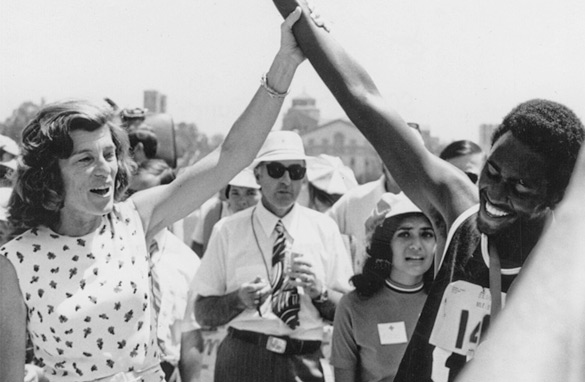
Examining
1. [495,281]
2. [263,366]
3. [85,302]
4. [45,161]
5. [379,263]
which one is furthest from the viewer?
[263,366]

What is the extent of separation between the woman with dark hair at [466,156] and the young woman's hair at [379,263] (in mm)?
751

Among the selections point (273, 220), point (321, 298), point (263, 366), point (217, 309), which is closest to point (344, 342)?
point (321, 298)

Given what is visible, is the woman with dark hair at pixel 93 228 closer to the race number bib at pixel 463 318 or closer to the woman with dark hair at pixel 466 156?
the race number bib at pixel 463 318

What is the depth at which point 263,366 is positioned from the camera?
369cm

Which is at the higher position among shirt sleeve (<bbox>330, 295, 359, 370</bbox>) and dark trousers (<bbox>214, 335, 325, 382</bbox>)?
shirt sleeve (<bbox>330, 295, 359, 370</bbox>)

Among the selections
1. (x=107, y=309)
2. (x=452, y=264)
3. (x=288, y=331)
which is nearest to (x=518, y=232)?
(x=452, y=264)

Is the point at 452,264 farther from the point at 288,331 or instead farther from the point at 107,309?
the point at 288,331

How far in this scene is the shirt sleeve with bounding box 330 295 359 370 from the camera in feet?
11.2

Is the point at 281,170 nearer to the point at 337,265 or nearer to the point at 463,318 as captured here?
the point at 337,265

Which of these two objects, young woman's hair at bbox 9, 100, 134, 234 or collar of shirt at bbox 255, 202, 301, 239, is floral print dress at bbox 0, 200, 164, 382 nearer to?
young woman's hair at bbox 9, 100, 134, 234

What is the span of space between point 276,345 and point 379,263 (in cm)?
63

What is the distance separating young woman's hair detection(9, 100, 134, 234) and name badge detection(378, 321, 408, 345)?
1.51m

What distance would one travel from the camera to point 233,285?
3.83 m

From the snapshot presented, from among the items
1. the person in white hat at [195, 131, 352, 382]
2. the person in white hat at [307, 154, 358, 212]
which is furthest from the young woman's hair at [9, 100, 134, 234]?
the person in white hat at [307, 154, 358, 212]
